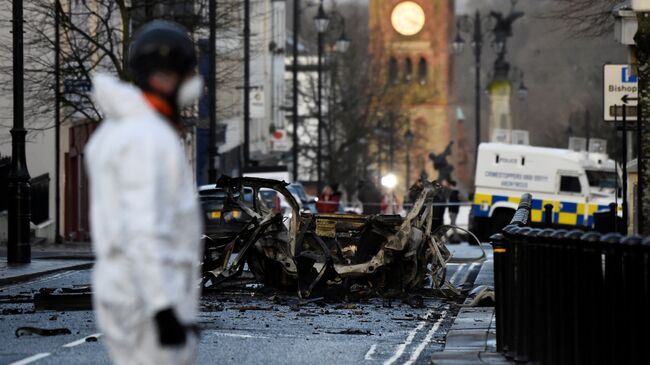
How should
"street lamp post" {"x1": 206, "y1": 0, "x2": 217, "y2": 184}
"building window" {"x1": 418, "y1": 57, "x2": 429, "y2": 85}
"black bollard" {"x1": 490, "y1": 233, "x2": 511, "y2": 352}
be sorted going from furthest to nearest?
"building window" {"x1": 418, "y1": 57, "x2": 429, "y2": 85}
"street lamp post" {"x1": 206, "y1": 0, "x2": 217, "y2": 184}
"black bollard" {"x1": 490, "y1": 233, "x2": 511, "y2": 352}

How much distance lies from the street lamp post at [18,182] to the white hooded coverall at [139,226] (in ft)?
70.1

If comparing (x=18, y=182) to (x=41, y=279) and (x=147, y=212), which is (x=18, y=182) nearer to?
(x=41, y=279)

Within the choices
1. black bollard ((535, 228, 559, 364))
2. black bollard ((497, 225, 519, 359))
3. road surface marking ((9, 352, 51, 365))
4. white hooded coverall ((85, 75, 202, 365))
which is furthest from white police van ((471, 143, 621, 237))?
white hooded coverall ((85, 75, 202, 365))

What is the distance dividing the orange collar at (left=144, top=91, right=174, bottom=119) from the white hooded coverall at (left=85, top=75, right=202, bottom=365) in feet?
0.10

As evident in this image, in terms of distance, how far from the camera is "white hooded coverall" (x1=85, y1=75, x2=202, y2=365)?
5.86m

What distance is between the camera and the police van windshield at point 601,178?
156 ft

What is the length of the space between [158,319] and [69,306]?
12.4m

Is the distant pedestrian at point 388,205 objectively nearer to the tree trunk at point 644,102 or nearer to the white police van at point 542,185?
the white police van at point 542,185

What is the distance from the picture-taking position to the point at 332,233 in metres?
20.2

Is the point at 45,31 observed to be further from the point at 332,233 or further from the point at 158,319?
the point at 158,319

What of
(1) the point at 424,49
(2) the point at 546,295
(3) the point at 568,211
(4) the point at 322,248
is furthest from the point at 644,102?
(1) the point at 424,49

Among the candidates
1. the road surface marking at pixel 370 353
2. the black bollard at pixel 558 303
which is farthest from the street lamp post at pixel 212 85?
the black bollard at pixel 558 303

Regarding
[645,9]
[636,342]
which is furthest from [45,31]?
[636,342]

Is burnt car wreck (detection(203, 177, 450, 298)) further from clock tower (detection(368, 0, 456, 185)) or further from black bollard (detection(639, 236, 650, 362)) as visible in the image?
clock tower (detection(368, 0, 456, 185))
